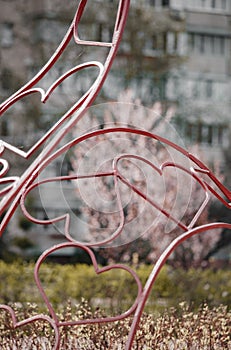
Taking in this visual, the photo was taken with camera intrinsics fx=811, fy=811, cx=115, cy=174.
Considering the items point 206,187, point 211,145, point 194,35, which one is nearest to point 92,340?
point 206,187

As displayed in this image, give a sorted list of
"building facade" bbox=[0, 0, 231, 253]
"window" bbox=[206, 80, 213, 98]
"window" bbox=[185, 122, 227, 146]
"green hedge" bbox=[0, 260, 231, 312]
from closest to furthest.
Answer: "green hedge" bbox=[0, 260, 231, 312], "building facade" bbox=[0, 0, 231, 253], "window" bbox=[185, 122, 227, 146], "window" bbox=[206, 80, 213, 98]

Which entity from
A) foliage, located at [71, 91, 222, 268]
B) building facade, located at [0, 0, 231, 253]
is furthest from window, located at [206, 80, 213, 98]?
foliage, located at [71, 91, 222, 268]

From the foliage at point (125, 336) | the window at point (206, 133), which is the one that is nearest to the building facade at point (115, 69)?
the window at point (206, 133)

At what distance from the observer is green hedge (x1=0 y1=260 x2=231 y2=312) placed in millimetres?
6672

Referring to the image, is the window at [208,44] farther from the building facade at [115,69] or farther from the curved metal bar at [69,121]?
the curved metal bar at [69,121]

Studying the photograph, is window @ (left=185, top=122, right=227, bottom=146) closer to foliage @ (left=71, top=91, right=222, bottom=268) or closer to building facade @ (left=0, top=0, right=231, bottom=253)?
building facade @ (left=0, top=0, right=231, bottom=253)

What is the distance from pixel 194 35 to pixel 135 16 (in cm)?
337

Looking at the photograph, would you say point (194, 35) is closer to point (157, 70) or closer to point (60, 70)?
point (157, 70)

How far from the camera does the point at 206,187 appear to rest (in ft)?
9.13

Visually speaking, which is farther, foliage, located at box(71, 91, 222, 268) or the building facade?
the building facade

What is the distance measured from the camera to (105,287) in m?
6.77

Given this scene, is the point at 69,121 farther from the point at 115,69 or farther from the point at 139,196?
the point at 115,69

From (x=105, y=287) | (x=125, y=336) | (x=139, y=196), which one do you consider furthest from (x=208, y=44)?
(x=125, y=336)

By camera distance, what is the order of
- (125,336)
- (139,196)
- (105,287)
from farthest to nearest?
(139,196) < (105,287) < (125,336)
